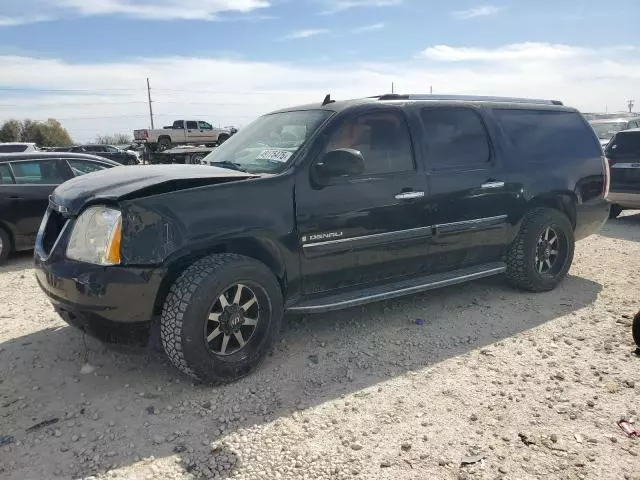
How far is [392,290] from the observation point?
4.29 metres

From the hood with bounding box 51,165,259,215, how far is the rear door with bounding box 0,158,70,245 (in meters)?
3.90

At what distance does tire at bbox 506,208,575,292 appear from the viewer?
5.20 metres

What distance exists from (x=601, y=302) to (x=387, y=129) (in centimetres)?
277

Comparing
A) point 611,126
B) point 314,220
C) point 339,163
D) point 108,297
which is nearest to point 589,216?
point 339,163

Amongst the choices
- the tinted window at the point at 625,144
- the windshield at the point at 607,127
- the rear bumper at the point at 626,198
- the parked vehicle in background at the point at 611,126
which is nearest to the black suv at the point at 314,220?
the rear bumper at the point at 626,198

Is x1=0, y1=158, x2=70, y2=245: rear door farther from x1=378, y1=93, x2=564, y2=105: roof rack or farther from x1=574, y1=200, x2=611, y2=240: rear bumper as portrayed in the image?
x1=574, y1=200, x2=611, y2=240: rear bumper

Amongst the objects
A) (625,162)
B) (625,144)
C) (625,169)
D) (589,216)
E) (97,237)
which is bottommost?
(589,216)

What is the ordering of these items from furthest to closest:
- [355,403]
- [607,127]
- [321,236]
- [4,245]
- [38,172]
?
[607,127] → [38,172] → [4,245] → [321,236] → [355,403]

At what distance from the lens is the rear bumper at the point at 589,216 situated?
5633mm

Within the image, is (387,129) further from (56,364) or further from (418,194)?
(56,364)

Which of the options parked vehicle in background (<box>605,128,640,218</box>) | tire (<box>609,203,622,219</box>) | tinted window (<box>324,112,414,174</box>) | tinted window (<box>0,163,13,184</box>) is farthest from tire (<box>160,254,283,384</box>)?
tire (<box>609,203,622,219</box>)

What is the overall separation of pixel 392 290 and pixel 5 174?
231 inches

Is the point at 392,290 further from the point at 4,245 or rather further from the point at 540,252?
the point at 4,245

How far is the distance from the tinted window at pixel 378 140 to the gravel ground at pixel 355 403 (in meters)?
1.38
